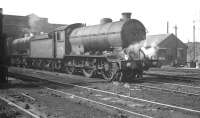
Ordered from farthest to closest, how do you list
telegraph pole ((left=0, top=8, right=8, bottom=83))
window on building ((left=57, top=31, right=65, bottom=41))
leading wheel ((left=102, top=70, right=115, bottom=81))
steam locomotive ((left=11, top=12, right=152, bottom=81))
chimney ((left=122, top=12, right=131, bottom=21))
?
window on building ((left=57, top=31, right=65, bottom=41)) → chimney ((left=122, top=12, right=131, bottom=21)) → leading wheel ((left=102, top=70, right=115, bottom=81)) → steam locomotive ((left=11, top=12, right=152, bottom=81)) → telegraph pole ((left=0, top=8, right=8, bottom=83))

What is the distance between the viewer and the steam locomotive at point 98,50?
14906mm

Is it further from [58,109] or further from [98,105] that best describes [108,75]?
[58,109]

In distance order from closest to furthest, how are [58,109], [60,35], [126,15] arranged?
[58,109], [126,15], [60,35]

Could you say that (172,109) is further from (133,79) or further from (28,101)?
(133,79)

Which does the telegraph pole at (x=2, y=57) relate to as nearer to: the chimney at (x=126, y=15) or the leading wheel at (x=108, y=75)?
the leading wheel at (x=108, y=75)

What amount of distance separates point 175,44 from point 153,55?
33494 millimetres

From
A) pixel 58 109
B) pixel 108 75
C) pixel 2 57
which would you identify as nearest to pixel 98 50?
pixel 108 75

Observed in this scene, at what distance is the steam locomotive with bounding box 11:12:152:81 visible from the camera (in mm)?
14906

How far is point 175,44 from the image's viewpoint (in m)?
47.1

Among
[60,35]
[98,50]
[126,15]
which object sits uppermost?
[126,15]

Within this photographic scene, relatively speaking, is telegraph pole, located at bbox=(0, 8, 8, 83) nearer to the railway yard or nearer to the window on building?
the railway yard

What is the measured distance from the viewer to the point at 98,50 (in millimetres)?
17047

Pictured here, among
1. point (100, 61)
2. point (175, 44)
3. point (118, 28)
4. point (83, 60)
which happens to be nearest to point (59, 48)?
point (83, 60)

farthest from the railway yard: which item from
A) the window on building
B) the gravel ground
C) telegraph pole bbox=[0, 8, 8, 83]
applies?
the window on building
